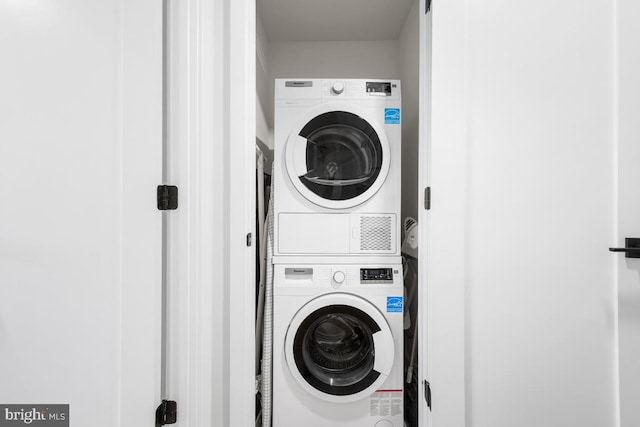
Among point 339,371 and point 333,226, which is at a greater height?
point 333,226

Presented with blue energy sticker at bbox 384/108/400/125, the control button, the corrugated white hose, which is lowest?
the corrugated white hose

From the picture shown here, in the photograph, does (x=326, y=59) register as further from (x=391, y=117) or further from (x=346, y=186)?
(x=346, y=186)

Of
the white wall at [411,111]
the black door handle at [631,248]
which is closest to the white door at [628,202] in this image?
the black door handle at [631,248]

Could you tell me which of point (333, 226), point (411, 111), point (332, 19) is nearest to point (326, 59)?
point (332, 19)

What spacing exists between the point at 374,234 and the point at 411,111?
3.03ft

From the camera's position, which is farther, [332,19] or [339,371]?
[332,19]

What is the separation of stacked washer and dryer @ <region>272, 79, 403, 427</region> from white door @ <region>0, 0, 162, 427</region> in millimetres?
735

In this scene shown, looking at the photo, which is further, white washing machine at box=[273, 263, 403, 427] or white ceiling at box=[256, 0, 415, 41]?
white ceiling at box=[256, 0, 415, 41]

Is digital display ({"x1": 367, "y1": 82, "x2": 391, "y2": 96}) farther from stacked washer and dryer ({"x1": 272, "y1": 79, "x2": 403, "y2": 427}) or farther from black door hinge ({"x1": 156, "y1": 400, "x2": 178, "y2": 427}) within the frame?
black door hinge ({"x1": 156, "y1": 400, "x2": 178, "y2": 427})

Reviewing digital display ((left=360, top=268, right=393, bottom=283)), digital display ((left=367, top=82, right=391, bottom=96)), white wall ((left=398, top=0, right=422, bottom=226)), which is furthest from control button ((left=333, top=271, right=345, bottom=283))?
digital display ((left=367, top=82, right=391, bottom=96))

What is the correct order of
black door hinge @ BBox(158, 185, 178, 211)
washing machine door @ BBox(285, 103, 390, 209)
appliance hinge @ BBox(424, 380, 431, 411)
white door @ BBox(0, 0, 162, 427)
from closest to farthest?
white door @ BBox(0, 0, 162, 427) → black door hinge @ BBox(158, 185, 178, 211) → appliance hinge @ BBox(424, 380, 431, 411) → washing machine door @ BBox(285, 103, 390, 209)

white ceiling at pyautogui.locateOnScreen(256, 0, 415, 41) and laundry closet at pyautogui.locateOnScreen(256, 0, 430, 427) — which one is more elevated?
white ceiling at pyautogui.locateOnScreen(256, 0, 415, 41)

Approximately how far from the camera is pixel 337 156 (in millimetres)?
1587

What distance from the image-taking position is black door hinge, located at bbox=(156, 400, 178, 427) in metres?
0.90
